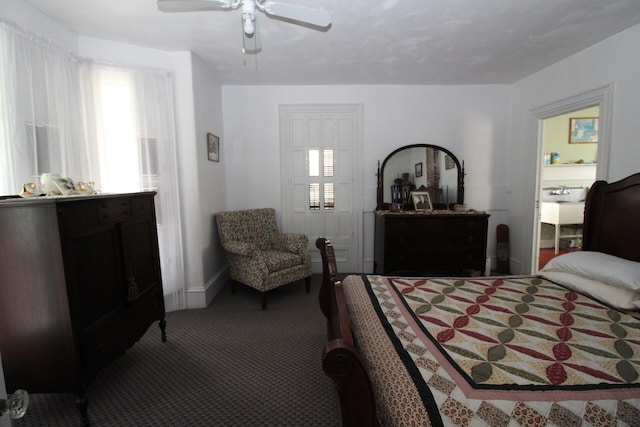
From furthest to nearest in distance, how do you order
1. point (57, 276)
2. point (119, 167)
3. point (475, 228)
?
point (475, 228)
point (119, 167)
point (57, 276)

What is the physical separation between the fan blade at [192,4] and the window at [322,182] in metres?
2.55

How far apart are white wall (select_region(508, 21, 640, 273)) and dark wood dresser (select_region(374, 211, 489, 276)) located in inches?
27.7

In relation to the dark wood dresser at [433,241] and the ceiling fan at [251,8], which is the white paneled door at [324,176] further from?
the ceiling fan at [251,8]

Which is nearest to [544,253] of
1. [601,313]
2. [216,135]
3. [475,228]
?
Result: [475,228]

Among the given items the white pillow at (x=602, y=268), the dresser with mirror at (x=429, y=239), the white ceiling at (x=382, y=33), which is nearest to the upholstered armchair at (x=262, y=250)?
the dresser with mirror at (x=429, y=239)

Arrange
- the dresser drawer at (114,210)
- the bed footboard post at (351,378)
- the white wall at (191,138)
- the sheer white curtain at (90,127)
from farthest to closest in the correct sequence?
the white wall at (191,138), the sheer white curtain at (90,127), the dresser drawer at (114,210), the bed footboard post at (351,378)

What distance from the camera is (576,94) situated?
297 centimetres

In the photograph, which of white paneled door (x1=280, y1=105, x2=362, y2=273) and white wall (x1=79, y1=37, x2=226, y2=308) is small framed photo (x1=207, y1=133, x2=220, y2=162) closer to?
white wall (x1=79, y1=37, x2=226, y2=308)

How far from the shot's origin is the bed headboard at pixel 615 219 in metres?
2.12

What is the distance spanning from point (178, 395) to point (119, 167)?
79.3 inches

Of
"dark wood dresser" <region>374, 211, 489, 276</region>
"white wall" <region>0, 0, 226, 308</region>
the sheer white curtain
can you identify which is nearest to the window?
"dark wood dresser" <region>374, 211, 489, 276</region>

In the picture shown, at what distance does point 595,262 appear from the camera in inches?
73.6

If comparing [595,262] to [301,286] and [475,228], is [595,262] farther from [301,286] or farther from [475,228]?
[301,286]

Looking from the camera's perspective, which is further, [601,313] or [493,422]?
[601,313]
